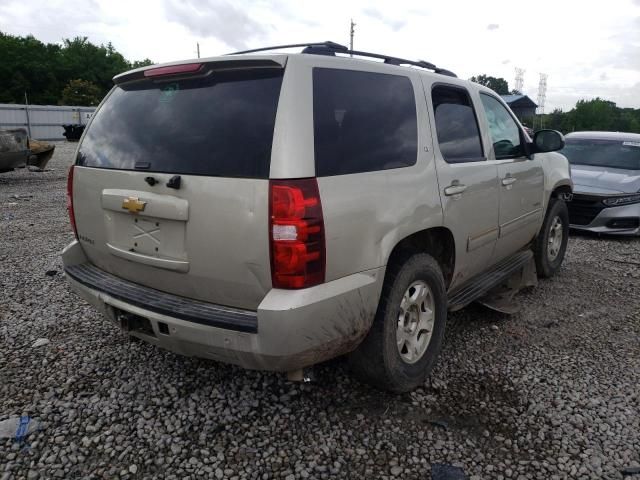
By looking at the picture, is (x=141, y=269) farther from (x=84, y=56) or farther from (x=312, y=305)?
(x=84, y=56)

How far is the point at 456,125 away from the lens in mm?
3432

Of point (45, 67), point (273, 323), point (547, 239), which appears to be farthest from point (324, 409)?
point (45, 67)

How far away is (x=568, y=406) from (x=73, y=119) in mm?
36368

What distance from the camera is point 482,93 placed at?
3992 millimetres

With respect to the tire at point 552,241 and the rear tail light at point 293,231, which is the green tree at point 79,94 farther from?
the rear tail light at point 293,231

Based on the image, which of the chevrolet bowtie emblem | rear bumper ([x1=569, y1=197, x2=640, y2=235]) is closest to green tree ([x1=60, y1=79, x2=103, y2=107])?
rear bumper ([x1=569, y1=197, x2=640, y2=235])

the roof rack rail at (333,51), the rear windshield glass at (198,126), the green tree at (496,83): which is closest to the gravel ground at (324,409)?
the rear windshield glass at (198,126)

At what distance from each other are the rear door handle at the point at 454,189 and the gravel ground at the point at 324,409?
1168mm

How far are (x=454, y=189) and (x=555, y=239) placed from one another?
2841 millimetres

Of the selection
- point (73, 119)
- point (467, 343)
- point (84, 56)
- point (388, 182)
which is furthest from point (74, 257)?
point (84, 56)

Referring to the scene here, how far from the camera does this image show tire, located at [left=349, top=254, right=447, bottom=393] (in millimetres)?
2643

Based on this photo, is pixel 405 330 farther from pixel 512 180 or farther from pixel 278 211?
pixel 512 180

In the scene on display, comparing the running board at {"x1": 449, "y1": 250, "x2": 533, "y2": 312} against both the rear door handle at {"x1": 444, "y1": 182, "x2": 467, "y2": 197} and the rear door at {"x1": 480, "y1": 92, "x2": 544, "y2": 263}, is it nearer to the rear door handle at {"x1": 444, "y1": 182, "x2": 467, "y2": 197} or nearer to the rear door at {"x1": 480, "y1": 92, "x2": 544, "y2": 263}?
the rear door at {"x1": 480, "y1": 92, "x2": 544, "y2": 263}

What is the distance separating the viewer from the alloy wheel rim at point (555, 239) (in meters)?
5.25
